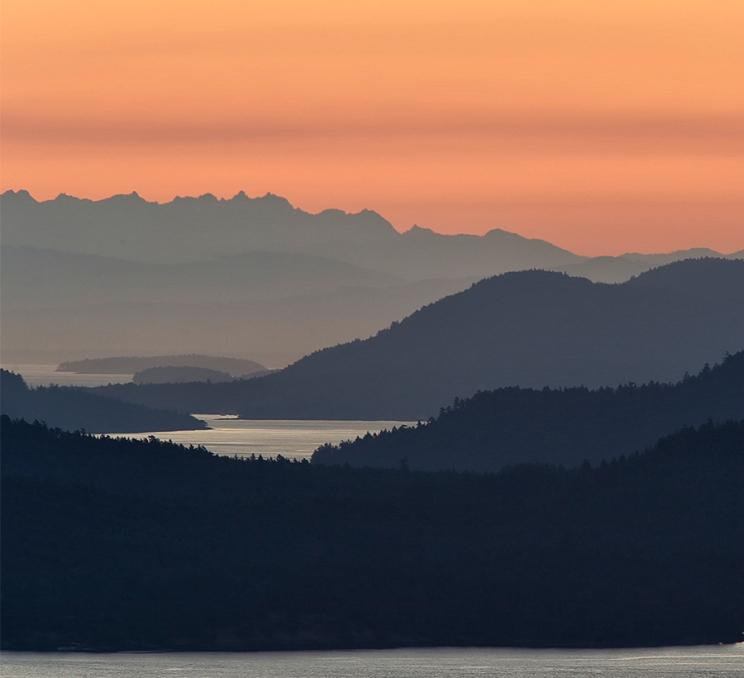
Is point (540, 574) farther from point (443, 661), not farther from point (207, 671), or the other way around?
point (207, 671)

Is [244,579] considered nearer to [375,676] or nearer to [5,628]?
[5,628]

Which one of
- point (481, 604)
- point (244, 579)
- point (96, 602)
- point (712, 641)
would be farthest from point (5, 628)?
point (712, 641)

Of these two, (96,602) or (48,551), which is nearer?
(96,602)

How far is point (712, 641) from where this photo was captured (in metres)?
181

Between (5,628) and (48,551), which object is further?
(48,551)

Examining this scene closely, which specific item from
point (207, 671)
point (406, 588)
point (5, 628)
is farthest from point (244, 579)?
point (207, 671)

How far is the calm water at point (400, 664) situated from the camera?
500 ft

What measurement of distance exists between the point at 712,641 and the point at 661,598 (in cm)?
1346

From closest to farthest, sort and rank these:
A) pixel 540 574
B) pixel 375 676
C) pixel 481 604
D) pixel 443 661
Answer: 1. pixel 375 676
2. pixel 443 661
3. pixel 481 604
4. pixel 540 574

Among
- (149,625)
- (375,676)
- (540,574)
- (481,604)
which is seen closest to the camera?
(375,676)

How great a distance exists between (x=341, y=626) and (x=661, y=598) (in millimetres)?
30327

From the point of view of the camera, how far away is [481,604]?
18700cm

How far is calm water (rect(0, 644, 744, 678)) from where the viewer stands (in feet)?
500

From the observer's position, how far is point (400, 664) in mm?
160875
